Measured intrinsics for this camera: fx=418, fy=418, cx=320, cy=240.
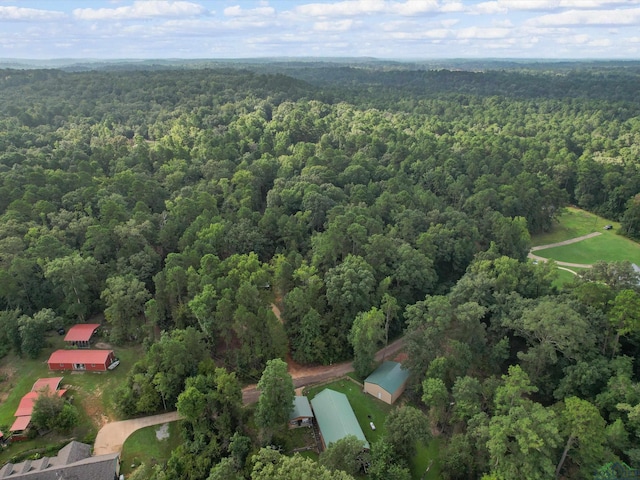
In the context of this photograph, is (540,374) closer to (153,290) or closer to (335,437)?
(335,437)

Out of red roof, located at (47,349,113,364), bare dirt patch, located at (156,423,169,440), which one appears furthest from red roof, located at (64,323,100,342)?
bare dirt patch, located at (156,423,169,440)

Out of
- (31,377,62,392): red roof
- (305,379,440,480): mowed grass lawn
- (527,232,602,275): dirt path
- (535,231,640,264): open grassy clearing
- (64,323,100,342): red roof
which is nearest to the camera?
(305,379,440,480): mowed grass lawn

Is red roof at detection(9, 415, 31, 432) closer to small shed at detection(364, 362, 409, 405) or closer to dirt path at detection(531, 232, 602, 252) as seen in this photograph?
small shed at detection(364, 362, 409, 405)

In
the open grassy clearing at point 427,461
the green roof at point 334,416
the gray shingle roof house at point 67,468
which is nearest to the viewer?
the gray shingle roof house at point 67,468

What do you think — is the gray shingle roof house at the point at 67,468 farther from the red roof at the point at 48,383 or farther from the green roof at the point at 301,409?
the green roof at the point at 301,409

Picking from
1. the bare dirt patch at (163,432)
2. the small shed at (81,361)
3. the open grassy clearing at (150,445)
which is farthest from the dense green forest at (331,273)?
the small shed at (81,361)
